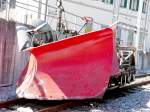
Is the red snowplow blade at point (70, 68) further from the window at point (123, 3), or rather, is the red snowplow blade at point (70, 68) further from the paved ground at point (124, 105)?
the window at point (123, 3)

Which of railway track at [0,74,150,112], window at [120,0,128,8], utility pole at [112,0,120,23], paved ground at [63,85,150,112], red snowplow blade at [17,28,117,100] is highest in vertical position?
window at [120,0,128,8]

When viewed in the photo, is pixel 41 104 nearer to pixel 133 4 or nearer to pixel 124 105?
pixel 124 105

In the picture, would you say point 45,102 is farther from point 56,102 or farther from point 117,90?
point 117,90

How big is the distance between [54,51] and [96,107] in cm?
195

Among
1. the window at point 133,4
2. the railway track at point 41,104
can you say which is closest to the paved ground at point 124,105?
the railway track at point 41,104

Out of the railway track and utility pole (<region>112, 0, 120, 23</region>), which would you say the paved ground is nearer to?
the railway track

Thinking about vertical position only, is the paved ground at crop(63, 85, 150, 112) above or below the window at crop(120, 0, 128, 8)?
below

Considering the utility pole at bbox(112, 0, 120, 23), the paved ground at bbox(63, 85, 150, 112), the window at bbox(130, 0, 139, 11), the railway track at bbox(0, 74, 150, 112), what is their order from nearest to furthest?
the railway track at bbox(0, 74, 150, 112) → the paved ground at bbox(63, 85, 150, 112) → the utility pole at bbox(112, 0, 120, 23) → the window at bbox(130, 0, 139, 11)

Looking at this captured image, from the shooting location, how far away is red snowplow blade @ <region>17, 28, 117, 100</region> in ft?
31.7

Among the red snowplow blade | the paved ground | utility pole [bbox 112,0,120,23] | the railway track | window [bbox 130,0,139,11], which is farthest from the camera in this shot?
window [bbox 130,0,139,11]

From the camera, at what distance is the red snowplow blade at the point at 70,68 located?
Answer: 9664 mm

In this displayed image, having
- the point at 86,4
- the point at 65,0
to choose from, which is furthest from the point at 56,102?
the point at 86,4

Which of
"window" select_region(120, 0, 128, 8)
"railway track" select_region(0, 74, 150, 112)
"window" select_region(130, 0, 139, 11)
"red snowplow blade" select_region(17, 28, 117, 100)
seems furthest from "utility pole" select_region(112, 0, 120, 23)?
"red snowplow blade" select_region(17, 28, 117, 100)

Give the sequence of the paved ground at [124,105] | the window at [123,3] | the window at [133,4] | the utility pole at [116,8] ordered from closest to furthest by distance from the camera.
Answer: the paved ground at [124,105]
the utility pole at [116,8]
the window at [123,3]
the window at [133,4]
